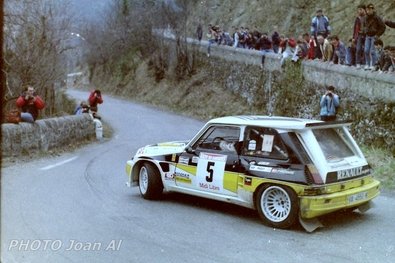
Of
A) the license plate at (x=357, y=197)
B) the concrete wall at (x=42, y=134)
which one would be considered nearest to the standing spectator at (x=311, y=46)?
the concrete wall at (x=42, y=134)

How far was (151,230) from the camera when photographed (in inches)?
304

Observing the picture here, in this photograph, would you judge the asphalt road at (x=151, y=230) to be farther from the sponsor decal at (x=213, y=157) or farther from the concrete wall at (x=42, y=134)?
the concrete wall at (x=42, y=134)

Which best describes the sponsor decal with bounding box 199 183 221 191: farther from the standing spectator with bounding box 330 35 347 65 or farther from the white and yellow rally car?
the standing spectator with bounding box 330 35 347 65

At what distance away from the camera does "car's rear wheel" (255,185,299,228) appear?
7602 millimetres

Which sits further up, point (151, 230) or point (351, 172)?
point (351, 172)

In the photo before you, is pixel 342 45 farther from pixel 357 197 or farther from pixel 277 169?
pixel 277 169

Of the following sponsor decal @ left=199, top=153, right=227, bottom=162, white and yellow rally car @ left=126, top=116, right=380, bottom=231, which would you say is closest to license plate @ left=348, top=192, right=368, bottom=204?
white and yellow rally car @ left=126, top=116, right=380, bottom=231

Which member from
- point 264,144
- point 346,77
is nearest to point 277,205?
point 264,144

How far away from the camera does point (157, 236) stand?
7414mm

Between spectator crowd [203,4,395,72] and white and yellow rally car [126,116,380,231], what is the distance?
7297 mm

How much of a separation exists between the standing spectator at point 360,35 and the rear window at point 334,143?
24.4ft

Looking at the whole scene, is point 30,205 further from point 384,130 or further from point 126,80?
point 126,80

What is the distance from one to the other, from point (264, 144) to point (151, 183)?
91.5 inches

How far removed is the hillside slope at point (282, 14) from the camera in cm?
2739
